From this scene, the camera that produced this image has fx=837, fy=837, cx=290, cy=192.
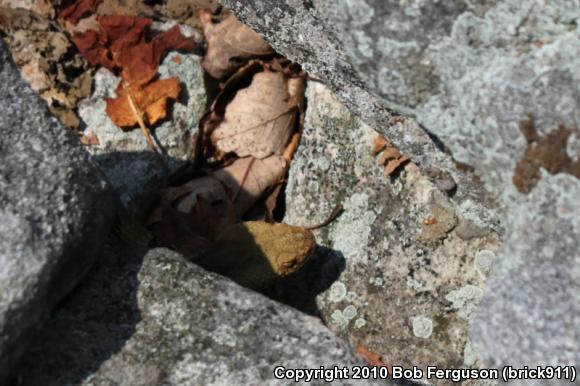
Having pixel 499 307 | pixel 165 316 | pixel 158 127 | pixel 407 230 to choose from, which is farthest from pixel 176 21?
pixel 499 307

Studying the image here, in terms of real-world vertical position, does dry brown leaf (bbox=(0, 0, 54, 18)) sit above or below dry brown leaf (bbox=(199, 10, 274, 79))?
below

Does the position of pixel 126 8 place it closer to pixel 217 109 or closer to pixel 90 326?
pixel 217 109

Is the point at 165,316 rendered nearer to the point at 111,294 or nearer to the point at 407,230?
the point at 111,294

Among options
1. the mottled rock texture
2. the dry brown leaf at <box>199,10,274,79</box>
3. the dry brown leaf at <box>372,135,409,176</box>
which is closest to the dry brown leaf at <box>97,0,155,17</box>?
the dry brown leaf at <box>199,10,274,79</box>

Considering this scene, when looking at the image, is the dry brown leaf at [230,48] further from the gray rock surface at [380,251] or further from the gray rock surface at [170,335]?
the gray rock surface at [170,335]

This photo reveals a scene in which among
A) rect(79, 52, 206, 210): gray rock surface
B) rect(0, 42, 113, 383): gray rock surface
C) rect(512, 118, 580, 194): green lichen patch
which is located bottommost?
rect(79, 52, 206, 210): gray rock surface

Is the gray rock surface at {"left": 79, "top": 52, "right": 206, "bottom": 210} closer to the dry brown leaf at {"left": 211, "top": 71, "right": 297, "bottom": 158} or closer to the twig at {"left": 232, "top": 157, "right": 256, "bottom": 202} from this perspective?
the dry brown leaf at {"left": 211, "top": 71, "right": 297, "bottom": 158}

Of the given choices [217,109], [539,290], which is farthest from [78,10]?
[539,290]
